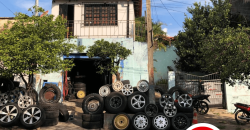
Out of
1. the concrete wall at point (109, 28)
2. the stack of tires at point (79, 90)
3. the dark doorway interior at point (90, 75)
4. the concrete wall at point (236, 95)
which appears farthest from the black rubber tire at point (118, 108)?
the dark doorway interior at point (90, 75)

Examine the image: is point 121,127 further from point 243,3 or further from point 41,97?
point 243,3

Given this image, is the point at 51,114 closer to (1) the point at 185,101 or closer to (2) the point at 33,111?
(2) the point at 33,111

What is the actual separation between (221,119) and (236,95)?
2.69 meters

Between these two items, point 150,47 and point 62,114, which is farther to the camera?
point 62,114

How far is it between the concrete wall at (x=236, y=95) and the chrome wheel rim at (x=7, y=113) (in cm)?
1098

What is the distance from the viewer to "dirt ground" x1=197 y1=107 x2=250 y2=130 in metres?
9.17

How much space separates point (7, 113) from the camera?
8.66 meters

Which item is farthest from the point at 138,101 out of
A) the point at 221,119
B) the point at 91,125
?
the point at 221,119

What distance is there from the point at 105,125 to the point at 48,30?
15.4 feet

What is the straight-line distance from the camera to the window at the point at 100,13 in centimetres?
1602

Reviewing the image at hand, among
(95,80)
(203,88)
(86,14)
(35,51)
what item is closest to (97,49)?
(35,51)

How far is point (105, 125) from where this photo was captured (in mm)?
8961

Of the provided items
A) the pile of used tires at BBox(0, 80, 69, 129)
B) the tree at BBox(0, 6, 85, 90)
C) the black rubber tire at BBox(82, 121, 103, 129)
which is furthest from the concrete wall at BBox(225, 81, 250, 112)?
the tree at BBox(0, 6, 85, 90)

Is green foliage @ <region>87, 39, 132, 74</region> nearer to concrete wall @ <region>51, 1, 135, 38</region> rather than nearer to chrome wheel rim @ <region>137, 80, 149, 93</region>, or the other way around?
chrome wheel rim @ <region>137, 80, 149, 93</region>
